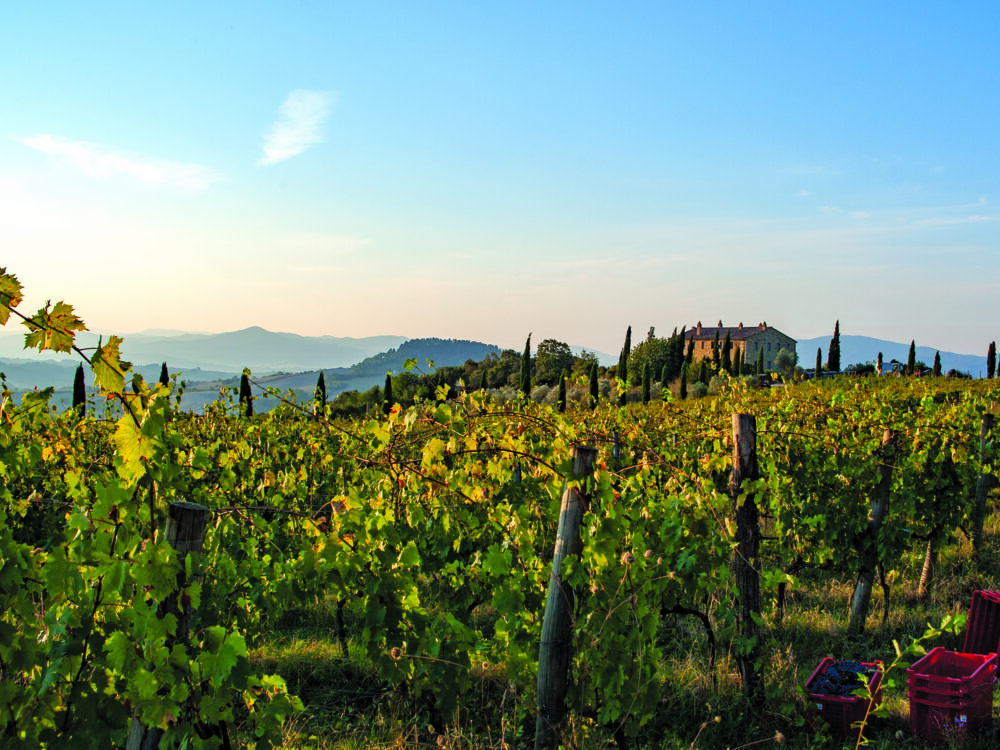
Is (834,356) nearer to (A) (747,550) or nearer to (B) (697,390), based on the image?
(B) (697,390)

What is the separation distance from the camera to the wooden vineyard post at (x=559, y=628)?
2.78 metres

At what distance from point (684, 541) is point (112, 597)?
8.86 feet

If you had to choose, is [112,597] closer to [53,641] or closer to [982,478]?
[53,641]

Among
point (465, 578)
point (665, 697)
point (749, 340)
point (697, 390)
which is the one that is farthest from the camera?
point (749, 340)

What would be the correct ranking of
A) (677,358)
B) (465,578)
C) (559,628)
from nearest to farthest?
1. (559,628)
2. (465,578)
3. (677,358)

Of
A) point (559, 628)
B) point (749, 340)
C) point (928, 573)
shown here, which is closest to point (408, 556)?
point (559, 628)

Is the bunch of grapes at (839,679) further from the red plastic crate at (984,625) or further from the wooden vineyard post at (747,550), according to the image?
the red plastic crate at (984,625)

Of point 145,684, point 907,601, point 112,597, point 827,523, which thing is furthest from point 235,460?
point 907,601

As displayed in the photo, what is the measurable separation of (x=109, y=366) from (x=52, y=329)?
160mm

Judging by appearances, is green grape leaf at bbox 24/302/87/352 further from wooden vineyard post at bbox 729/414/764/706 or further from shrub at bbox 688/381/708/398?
shrub at bbox 688/381/708/398

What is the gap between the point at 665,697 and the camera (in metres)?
3.99

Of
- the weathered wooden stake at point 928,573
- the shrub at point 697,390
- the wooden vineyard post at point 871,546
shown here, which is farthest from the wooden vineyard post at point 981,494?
the shrub at point 697,390

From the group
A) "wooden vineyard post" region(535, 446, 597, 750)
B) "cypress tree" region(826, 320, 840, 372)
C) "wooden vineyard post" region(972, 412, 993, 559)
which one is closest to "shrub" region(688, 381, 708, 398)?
"cypress tree" region(826, 320, 840, 372)

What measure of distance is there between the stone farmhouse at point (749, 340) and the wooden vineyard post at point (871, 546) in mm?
66973
